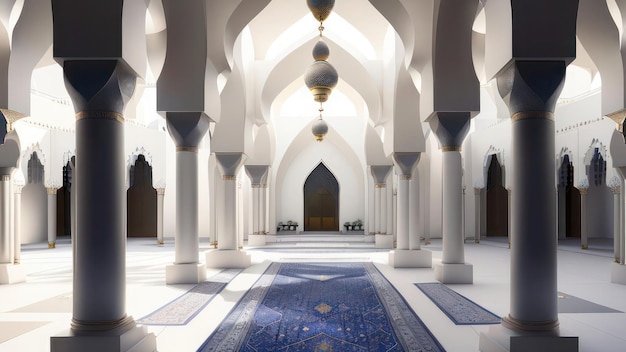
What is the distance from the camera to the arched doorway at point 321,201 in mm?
19062

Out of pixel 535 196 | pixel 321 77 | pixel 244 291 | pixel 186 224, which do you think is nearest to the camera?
pixel 535 196

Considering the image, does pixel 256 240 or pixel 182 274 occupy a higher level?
pixel 182 274

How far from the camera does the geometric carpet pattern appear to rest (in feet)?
14.2

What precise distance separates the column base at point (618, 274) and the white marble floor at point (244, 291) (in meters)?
0.18

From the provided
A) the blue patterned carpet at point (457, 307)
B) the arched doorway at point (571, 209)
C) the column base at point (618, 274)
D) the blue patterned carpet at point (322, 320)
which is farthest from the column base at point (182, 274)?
the arched doorway at point (571, 209)

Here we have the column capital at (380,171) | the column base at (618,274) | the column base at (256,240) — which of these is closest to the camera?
the column base at (618,274)

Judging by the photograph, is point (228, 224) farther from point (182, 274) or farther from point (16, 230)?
point (16, 230)

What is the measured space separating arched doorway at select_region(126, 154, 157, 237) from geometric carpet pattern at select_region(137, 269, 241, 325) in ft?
36.0

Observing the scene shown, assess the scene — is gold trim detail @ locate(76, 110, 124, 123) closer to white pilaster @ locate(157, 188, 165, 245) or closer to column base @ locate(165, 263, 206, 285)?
column base @ locate(165, 263, 206, 285)

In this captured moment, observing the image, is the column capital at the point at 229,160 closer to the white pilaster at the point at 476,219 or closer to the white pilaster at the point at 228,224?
the white pilaster at the point at 228,224

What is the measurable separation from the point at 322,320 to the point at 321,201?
14931mm

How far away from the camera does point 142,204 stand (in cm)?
1684

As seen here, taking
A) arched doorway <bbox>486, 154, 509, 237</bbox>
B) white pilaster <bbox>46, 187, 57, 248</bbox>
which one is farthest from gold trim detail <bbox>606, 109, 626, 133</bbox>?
arched doorway <bbox>486, 154, 509, 237</bbox>

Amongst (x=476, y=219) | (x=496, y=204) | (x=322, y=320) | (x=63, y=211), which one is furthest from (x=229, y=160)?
(x=496, y=204)
